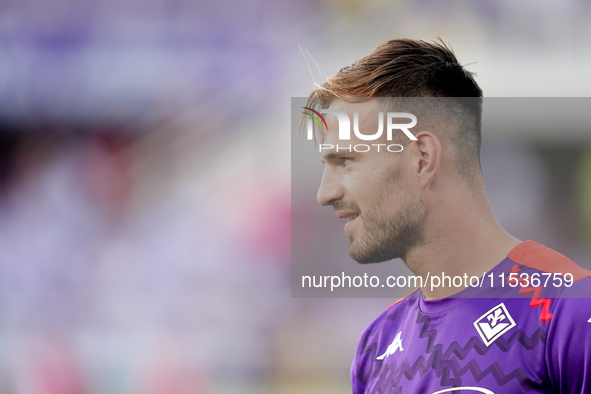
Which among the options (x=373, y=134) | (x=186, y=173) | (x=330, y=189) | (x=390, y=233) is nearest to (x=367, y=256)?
(x=390, y=233)

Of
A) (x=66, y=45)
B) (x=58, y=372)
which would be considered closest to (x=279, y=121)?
(x=66, y=45)

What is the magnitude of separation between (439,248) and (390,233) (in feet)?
0.40

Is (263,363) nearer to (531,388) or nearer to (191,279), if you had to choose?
(191,279)

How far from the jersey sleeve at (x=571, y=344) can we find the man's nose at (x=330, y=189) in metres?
0.57

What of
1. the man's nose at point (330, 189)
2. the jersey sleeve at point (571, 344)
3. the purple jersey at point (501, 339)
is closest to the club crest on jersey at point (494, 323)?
the purple jersey at point (501, 339)

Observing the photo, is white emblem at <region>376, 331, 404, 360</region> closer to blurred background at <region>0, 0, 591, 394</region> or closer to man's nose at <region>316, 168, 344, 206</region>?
man's nose at <region>316, 168, 344, 206</region>

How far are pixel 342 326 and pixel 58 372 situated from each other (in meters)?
1.80

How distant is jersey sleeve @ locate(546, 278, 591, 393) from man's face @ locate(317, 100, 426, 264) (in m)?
0.37

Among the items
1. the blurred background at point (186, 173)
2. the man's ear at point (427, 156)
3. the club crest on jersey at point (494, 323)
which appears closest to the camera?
the club crest on jersey at point (494, 323)

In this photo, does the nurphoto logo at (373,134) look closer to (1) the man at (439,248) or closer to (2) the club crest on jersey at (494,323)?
(1) the man at (439,248)

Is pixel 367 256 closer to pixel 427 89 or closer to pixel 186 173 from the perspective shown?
pixel 427 89

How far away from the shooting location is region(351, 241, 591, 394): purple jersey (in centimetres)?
100

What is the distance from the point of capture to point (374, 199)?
1.36 metres

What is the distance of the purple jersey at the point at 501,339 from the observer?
3.30 ft
